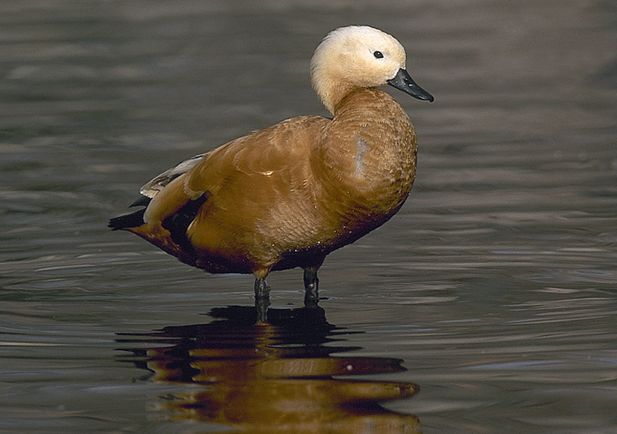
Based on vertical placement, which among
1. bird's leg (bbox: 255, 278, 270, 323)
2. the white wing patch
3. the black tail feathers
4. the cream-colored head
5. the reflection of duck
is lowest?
the reflection of duck

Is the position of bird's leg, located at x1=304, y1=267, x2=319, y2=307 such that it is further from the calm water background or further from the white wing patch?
the white wing patch

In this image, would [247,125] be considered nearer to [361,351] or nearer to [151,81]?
[151,81]

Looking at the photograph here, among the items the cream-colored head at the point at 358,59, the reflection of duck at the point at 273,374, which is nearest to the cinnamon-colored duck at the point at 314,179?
the cream-colored head at the point at 358,59

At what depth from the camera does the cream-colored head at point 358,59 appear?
7.51 m

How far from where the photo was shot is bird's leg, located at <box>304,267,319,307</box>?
7867mm

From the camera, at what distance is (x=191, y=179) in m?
7.93

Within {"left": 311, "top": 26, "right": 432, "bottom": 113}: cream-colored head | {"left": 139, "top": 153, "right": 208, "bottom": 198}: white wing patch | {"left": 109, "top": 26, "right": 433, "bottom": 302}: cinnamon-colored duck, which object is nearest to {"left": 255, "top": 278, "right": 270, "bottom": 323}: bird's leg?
{"left": 109, "top": 26, "right": 433, "bottom": 302}: cinnamon-colored duck

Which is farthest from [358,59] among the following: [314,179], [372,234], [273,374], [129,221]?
[372,234]

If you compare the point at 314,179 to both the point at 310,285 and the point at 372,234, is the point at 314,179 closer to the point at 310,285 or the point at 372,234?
the point at 310,285

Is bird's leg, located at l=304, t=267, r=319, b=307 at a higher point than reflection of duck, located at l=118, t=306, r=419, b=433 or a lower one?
higher

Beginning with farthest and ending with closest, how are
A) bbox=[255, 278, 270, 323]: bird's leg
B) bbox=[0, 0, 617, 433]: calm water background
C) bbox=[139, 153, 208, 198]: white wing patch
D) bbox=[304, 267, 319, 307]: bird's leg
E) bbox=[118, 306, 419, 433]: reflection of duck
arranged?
bbox=[139, 153, 208, 198]: white wing patch → bbox=[304, 267, 319, 307]: bird's leg → bbox=[255, 278, 270, 323]: bird's leg → bbox=[0, 0, 617, 433]: calm water background → bbox=[118, 306, 419, 433]: reflection of duck

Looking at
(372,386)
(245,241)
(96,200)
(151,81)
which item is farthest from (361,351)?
(151,81)

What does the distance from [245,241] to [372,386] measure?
1.61 metres

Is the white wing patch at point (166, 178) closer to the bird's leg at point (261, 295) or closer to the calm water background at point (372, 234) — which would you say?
the calm water background at point (372, 234)
